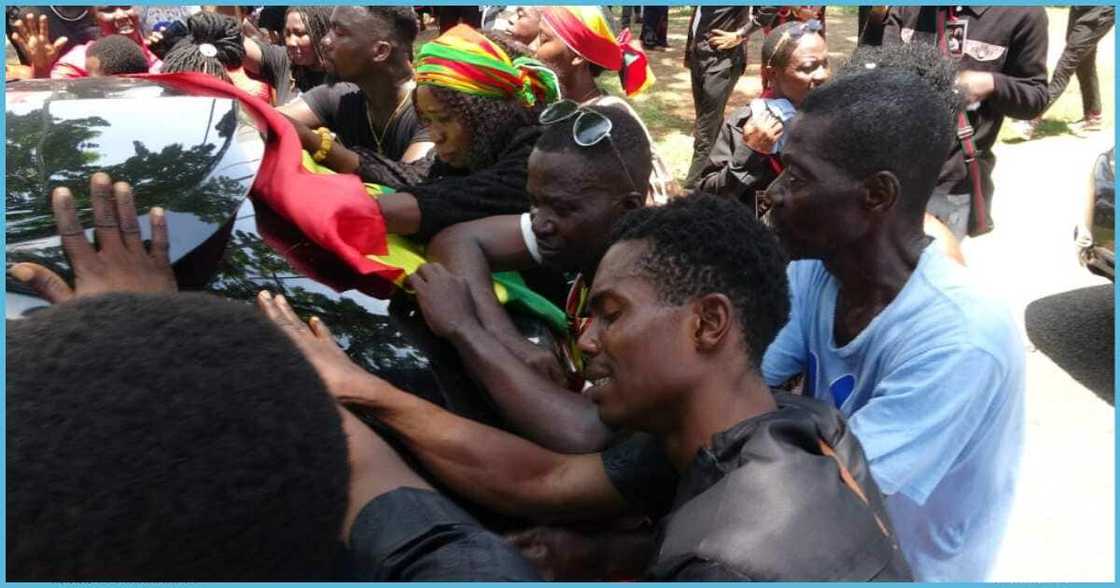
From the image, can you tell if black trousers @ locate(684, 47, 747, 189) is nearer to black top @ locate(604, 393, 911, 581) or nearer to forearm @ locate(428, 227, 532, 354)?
forearm @ locate(428, 227, 532, 354)

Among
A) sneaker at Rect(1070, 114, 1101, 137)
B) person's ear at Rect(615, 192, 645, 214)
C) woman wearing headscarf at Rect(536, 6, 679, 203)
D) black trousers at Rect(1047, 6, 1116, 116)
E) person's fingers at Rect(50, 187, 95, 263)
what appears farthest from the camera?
sneaker at Rect(1070, 114, 1101, 137)

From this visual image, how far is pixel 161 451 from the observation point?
87cm

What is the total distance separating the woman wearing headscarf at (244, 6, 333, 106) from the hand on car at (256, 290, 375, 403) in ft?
8.82

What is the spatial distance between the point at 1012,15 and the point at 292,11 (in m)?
3.27

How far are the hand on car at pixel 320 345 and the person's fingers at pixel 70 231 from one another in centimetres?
30

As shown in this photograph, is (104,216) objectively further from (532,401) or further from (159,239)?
(532,401)

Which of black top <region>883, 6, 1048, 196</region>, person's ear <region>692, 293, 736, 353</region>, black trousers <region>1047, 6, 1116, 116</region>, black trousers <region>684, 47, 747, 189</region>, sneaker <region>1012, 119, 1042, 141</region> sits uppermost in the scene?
person's ear <region>692, 293, 736, 353</region>

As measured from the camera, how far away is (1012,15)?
421 centimetres

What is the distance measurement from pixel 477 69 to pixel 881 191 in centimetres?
123

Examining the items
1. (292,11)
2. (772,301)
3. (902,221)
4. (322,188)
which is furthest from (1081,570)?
(292,11)

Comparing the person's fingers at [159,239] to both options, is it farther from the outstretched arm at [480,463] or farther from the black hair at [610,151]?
the black hair at [610,151]

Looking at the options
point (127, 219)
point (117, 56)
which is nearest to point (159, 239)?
point (127, 219)

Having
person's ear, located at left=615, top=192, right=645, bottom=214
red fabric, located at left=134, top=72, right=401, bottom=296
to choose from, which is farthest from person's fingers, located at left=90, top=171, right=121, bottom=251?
person's ear, located at left=615, top=192, right=645, bottom=214

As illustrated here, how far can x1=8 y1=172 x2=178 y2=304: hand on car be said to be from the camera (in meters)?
1.58
